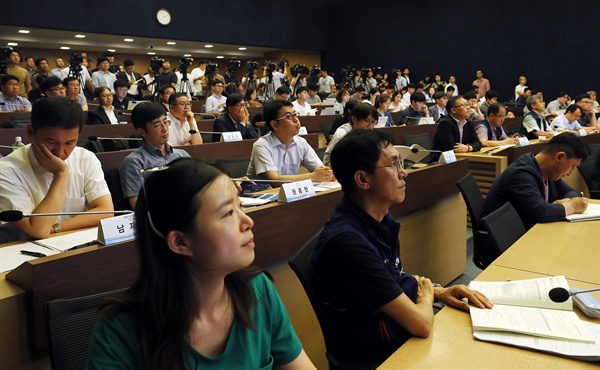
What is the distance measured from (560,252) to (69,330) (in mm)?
1622

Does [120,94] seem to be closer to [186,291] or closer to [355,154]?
[355,154]

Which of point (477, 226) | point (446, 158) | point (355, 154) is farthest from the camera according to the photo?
point (446, 158)

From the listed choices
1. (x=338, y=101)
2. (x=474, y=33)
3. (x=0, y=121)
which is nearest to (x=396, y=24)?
(x=474, y=33)

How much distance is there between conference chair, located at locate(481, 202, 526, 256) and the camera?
6.07ft

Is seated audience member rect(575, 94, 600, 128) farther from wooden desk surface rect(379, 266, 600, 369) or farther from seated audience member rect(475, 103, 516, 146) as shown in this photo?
wooden desk surface rect(379, 266, 600, 369)

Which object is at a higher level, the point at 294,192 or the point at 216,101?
the point at 216,101

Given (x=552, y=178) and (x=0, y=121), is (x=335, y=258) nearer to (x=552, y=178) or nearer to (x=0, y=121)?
(x=552, y=178)

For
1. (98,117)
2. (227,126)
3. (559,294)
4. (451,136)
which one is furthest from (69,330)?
(98,117)

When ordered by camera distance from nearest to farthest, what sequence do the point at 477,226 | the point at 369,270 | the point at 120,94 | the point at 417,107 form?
1. the point at 369,270
2. the point at 477,226
3. the point at 120,94
4. the point at 417,107

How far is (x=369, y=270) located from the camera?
49.0 inches

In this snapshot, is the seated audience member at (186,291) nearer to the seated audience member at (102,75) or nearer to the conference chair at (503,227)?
the conference chair at (503,227)

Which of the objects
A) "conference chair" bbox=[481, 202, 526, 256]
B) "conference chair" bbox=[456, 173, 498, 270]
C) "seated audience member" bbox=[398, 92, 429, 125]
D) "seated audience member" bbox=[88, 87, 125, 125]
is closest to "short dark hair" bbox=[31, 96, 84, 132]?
"conference chair" bbox=[481, 202, 526, 256]

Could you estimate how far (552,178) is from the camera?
247cm

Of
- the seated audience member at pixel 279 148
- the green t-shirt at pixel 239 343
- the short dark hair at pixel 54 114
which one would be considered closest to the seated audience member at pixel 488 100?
the seated audience member at pixel 279 148
